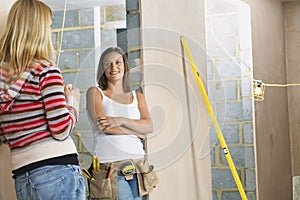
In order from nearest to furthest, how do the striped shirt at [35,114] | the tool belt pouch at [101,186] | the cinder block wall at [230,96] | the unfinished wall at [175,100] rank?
the striped shirt at [35,114]
the tool belt pouch at [101,186]
the unfinished wall at [175,100]
the cinder block wall at [230,96]

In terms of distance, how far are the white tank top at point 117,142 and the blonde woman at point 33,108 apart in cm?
93

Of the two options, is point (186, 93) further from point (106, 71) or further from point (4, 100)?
point (4, 100)

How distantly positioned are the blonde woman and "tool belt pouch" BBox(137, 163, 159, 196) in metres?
1.16

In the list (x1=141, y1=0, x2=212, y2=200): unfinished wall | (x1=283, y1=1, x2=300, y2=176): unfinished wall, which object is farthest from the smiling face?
(x1=283, y1=1, x2=300, y2=176): unfinished wall

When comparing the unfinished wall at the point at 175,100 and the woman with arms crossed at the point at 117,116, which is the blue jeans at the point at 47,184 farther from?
the unfinished wall at the point at 175,100

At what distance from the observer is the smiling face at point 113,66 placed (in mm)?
3334

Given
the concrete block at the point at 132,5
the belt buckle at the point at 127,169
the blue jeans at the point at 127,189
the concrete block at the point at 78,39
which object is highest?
the concrete block at the point at 132,5

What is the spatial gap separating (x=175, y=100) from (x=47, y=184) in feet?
6.47

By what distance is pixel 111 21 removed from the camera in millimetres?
3379

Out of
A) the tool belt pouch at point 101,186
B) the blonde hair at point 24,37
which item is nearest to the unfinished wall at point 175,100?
the tool belt pouch at point 101,186

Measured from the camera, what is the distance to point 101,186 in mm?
3230

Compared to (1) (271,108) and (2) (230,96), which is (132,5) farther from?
(1) (271,108)

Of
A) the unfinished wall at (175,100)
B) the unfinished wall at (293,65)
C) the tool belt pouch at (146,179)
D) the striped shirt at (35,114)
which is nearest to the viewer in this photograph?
the striped shirt at (35,114)

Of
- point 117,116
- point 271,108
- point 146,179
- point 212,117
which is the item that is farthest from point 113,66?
point 271,108
